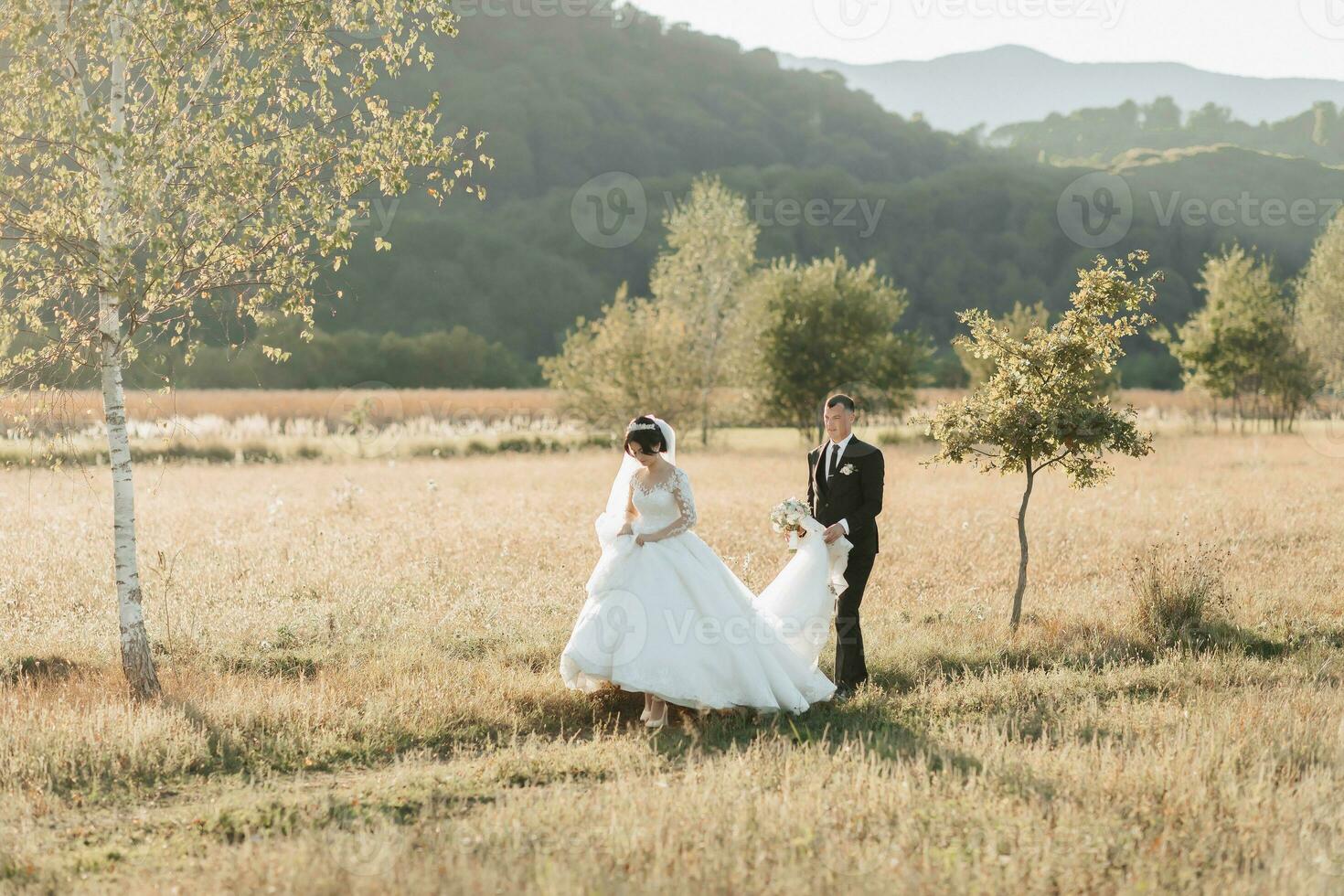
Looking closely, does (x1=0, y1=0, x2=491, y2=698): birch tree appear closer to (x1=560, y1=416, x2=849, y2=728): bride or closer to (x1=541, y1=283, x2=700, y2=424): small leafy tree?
(x1=560, y1=416, x2=849, y2=728): bride

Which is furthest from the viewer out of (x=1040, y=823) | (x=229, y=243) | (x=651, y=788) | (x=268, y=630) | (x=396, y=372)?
(x=396, y=372)

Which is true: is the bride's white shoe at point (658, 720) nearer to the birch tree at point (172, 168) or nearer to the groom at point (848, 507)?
the groom at point (848, 507)

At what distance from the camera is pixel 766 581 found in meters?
13.7

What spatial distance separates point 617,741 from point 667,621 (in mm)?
1042

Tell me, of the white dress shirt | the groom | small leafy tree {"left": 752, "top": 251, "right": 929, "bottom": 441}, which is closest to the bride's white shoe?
the groom


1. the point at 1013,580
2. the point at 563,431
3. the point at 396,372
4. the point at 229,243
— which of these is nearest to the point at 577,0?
the point at 229,243

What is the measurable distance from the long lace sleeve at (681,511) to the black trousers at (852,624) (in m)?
1.73

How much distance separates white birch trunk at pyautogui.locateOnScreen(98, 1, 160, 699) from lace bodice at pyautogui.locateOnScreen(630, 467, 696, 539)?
4.19m

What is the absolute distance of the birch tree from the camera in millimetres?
8195

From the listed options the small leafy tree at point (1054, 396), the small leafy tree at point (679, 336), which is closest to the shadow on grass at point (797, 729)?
the small leafy tree at point (1054, 396)

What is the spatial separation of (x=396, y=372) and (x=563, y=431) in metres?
51.2

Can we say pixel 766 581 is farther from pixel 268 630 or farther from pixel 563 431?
pixel 563 431

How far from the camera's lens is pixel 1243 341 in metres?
44.6

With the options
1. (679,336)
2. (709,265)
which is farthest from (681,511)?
(709,265)
